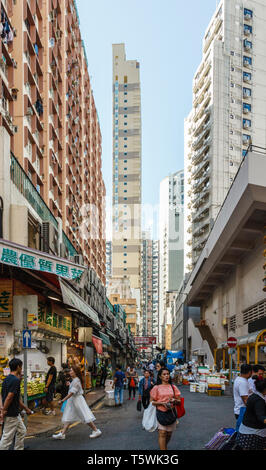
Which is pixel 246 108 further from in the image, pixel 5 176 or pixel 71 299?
pixel 71 299

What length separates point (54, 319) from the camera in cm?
2028

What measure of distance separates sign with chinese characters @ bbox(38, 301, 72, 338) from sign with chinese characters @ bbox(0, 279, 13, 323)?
3433mm

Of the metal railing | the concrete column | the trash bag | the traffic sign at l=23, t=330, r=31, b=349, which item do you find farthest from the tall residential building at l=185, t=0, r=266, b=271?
the trash bag

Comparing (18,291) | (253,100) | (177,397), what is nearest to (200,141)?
(253,100)

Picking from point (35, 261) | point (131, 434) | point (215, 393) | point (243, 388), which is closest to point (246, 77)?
point (215, 393)

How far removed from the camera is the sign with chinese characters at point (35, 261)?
1069 centimetres

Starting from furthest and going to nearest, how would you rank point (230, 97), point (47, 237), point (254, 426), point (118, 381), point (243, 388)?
point (230, 97) < point (47, 237) < point (118, 381) < point (243, 388) < point (254, 426)

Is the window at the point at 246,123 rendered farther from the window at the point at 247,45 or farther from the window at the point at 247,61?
the window at the point at 247,45

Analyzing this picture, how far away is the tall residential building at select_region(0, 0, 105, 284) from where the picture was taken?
24325mm

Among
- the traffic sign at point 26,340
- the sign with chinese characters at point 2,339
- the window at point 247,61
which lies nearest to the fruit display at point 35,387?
the sign with chinese characters at point 2,339

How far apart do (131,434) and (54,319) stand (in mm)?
9977

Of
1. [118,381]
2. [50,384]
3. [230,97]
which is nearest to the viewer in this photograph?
[50,384]

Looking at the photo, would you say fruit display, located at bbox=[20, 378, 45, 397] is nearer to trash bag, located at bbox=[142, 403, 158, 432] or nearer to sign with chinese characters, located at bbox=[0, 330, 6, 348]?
sign with chinese characters, located at bbox=[0, 330, 6, 348]
